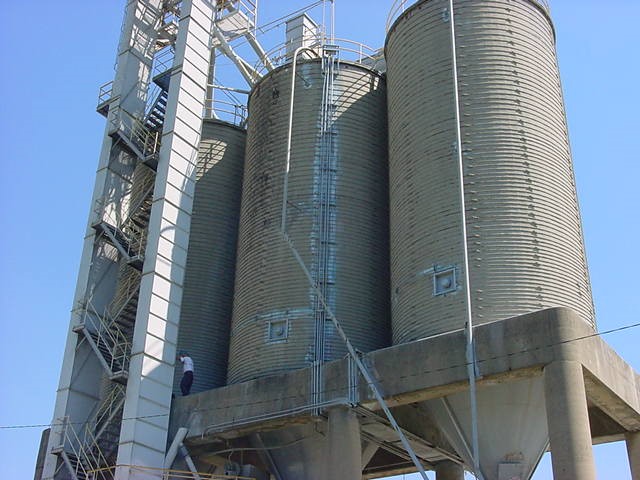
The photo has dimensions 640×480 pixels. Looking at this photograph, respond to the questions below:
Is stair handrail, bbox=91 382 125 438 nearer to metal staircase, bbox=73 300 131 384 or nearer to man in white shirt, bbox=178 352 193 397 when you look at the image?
metal staircase, bbox=73 300 131 384

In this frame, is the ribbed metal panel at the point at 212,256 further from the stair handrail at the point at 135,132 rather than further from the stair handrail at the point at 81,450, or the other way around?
the stair handrail at the point at 81,450

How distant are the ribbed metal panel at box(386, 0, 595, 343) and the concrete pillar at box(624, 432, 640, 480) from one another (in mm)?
3323

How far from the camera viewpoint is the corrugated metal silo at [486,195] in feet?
69.3

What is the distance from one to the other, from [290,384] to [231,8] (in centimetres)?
1753

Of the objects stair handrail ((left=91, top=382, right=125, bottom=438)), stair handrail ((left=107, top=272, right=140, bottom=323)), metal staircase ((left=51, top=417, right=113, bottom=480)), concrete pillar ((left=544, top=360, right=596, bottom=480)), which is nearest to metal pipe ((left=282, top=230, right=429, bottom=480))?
concrete pillar ((left=544, top=360, right=596, bottom=480))

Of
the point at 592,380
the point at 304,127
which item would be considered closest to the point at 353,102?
the point at 304,127

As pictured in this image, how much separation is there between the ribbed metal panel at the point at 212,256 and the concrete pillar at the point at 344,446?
7.53 meters

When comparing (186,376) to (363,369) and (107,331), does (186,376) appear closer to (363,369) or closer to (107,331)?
(107,331)

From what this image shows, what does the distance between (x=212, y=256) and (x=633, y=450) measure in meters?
15.1

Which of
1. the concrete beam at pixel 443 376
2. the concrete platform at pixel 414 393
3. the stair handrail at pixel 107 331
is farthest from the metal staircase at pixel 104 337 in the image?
the concrete beam at pixel 443 376

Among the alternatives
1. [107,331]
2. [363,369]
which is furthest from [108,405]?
[363,369]

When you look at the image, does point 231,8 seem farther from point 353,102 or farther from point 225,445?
point 225,445

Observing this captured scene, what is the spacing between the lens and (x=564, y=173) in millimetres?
23859

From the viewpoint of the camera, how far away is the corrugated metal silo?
21125 millimetres
